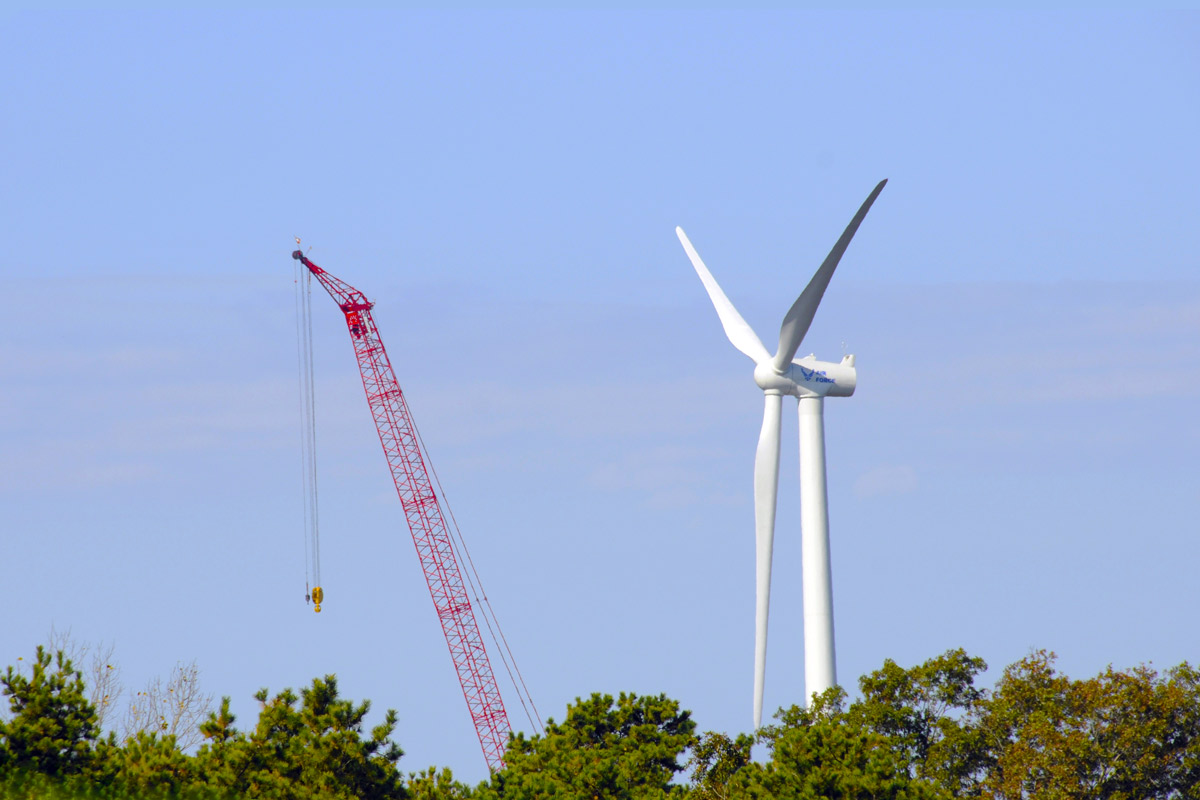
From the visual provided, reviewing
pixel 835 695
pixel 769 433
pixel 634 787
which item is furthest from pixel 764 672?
pixel 634 787

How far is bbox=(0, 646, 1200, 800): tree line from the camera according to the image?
71.7 metres

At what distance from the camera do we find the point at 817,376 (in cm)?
9706

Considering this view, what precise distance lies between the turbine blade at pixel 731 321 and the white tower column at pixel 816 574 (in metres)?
5.95

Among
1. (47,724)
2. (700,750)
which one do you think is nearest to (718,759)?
(700,750)

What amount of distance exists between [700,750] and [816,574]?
14450mm

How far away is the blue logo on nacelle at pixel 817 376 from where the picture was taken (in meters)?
96.6

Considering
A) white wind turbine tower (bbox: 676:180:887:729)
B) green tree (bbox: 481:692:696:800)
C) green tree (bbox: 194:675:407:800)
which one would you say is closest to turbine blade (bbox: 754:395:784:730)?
white wind turbine tower (bbox: 676:180:887:729)

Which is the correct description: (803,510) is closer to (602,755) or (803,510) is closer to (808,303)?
(808,303)

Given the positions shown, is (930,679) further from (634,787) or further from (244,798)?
(244,798)

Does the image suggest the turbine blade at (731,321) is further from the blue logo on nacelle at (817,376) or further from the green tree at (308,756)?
the green tree at (308,756)

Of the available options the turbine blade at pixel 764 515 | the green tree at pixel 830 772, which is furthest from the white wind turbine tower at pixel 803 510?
the green tree at pixel 830 772

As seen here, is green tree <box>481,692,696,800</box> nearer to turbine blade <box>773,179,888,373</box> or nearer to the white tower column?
the white tower column

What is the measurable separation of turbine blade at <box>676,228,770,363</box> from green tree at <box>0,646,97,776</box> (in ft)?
125

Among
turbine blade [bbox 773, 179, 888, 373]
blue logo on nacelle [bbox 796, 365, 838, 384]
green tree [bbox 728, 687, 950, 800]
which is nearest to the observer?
green tree [bbox 728, 687, 950, 800]
